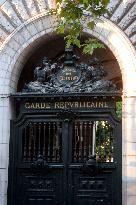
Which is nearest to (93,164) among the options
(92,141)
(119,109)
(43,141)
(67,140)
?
(92,141)

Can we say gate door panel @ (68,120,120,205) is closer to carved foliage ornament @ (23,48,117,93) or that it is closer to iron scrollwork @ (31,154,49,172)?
iron scrollwork @ (31,154,49,172)

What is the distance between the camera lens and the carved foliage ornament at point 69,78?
14.0 m

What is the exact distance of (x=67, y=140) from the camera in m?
13.9

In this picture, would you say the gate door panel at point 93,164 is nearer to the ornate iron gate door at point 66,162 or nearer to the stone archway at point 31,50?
the ornate iron gate door at point 66,162

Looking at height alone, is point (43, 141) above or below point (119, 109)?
below

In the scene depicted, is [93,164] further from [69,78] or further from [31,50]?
[31,50]

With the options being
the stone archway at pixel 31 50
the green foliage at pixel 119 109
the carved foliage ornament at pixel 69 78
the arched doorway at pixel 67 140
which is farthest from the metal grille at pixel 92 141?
the carved foliage ornament at pixel 69 78

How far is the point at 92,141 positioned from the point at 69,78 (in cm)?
184

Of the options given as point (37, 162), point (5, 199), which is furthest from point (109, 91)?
point (5, 199)

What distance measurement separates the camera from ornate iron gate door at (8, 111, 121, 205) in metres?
13.6

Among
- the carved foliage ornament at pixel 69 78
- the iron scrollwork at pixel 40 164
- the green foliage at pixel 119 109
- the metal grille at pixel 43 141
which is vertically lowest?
the iron scrollwork at pixel 40 164

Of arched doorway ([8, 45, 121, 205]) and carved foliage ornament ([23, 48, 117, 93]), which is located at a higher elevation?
carved foliage ornament ([23, 48, 117, 93])

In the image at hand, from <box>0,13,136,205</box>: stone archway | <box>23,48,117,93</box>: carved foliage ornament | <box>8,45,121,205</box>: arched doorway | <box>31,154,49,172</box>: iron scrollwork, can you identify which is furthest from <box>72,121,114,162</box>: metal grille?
<box>23,48,117,93</box>: carved foliage ornament

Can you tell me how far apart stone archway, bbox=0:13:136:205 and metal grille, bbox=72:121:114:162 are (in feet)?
2.00
